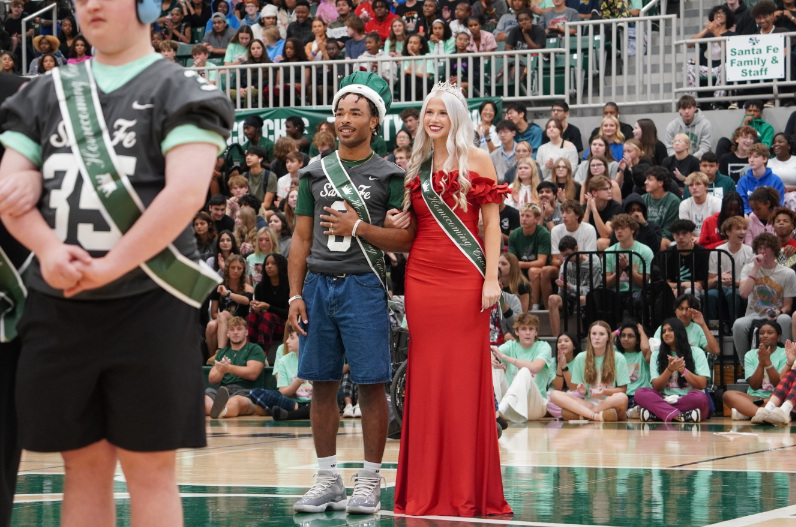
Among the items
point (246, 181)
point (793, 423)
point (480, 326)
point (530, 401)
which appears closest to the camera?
point (480, 326)

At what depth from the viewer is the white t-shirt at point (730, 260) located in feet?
37.2

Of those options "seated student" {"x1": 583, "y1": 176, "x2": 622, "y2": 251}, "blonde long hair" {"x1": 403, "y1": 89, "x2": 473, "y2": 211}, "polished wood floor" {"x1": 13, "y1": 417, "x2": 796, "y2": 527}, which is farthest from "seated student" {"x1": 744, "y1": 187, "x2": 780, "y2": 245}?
"blonde long hair" {"x1": 403, "y1": 89, "x2": 473, "y2": 211}

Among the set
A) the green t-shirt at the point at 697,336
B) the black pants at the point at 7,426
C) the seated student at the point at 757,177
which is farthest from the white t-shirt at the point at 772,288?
the black pants at the point at 7,426

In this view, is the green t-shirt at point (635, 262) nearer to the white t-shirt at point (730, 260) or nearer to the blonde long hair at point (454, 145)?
the white t-shirt at point (730, 260)

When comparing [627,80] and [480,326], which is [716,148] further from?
[480,326]

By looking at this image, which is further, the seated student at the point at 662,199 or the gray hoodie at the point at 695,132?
the gray hoodie at the point at 695,132

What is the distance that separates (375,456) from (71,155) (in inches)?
115

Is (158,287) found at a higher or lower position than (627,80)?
lower

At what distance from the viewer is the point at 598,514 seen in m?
4.88

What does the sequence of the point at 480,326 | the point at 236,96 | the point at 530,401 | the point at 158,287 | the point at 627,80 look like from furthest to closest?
the point at 236,96 → the point at 627,80 → the point at 530,401 → the point at 480,326 → the point at 158,287

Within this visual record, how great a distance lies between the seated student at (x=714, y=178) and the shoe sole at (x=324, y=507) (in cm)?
846

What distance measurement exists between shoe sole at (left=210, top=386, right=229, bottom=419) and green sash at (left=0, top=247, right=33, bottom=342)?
828cm

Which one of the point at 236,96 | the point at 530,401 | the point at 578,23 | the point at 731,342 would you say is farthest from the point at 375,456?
Answer: the point at 236,96

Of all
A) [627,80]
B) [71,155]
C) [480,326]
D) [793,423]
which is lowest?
[793,423]
